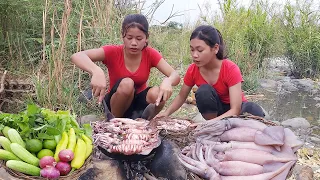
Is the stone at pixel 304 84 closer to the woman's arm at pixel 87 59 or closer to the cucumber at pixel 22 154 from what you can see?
the woman's arm at pixel 87 59

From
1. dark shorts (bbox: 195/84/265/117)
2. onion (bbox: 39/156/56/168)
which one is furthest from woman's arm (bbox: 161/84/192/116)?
onion (bbox: 39/156/56/168)

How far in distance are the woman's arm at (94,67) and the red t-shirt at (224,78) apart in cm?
85

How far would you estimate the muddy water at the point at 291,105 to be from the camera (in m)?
5.59

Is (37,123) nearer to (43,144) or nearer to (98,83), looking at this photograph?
(43,144)

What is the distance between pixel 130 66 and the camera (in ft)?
11.2

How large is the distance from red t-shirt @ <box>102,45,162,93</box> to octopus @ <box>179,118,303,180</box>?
3.15ft

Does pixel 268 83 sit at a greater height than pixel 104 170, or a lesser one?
lesser

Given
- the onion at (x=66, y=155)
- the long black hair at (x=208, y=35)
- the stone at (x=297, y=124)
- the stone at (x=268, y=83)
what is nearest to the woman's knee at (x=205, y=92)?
the long black hair at (x=208, y=35)

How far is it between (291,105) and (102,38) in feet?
11.5

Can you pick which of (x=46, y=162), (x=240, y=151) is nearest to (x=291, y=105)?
(x=240, y=151)

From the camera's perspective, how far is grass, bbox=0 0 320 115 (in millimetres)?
3885

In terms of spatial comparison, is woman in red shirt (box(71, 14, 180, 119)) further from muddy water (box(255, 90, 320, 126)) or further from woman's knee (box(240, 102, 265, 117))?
muddy water (box(255, 90, 320, 126))

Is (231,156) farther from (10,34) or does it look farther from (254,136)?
(10,34)

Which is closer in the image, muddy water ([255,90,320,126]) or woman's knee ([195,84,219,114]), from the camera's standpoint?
woman's knee ([195,84,219,114])
